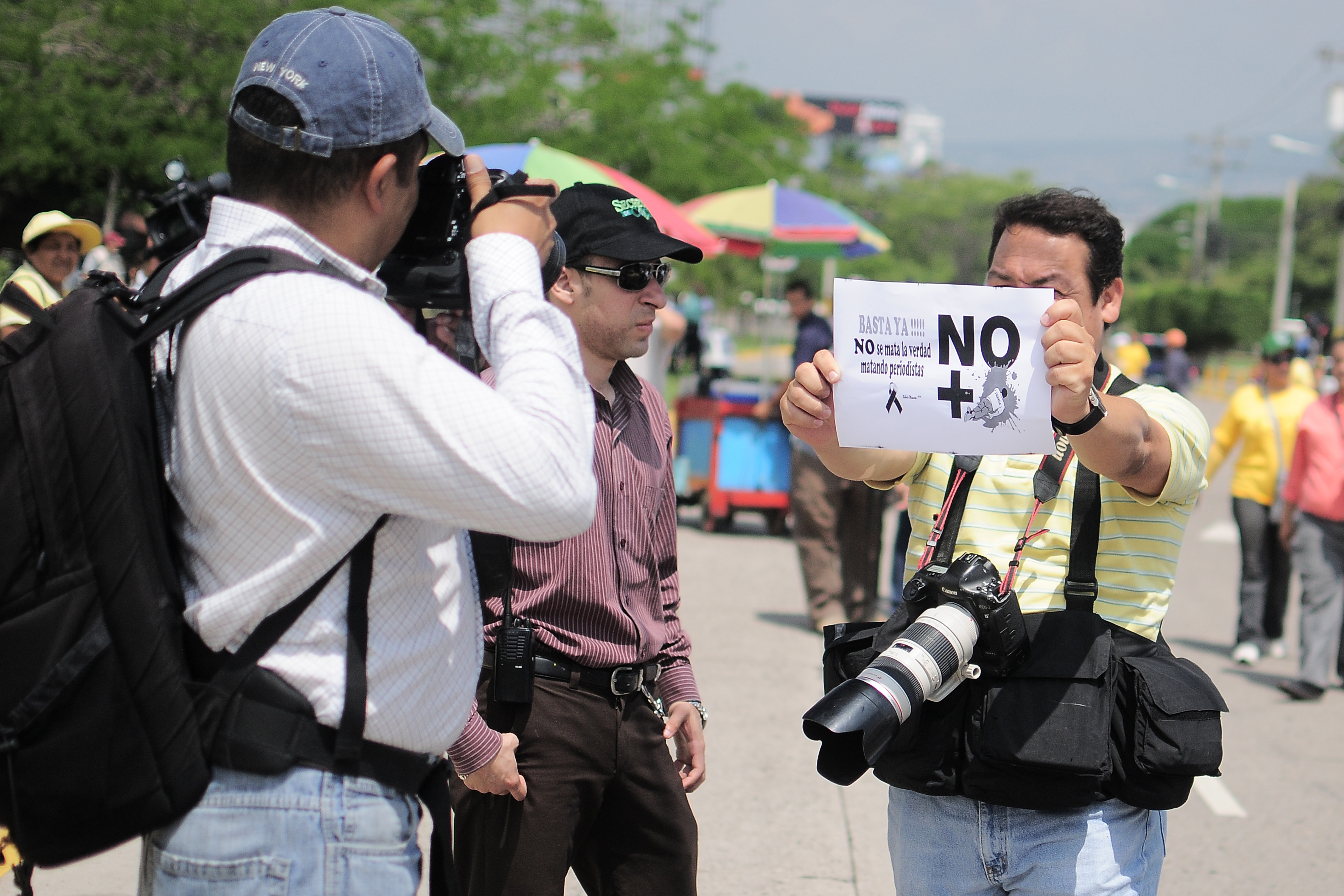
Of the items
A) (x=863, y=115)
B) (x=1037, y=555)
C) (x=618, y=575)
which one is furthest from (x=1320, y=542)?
(x=863, y=115)

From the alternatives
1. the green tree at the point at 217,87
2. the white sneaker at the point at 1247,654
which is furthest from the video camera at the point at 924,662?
the green tree at the point at 217,87

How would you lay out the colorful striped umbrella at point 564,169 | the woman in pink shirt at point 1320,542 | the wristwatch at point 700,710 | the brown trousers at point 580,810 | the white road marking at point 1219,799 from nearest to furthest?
1. the brown trousers at point 580,810
2. the wristwatch at point 700,710
3. the white road marking at point 1219,799
4. the woman in pink shirt at point 1320,542
5. the colorful striped umbrella at point 564,169

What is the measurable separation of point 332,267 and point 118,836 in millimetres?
745

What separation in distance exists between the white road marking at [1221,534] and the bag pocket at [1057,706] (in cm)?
1238

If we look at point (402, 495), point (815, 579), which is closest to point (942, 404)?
point (402, 495)

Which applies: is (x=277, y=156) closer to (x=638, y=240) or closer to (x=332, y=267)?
(x=332, y=267)

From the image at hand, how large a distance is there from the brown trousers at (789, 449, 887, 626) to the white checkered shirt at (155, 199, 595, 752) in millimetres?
6885

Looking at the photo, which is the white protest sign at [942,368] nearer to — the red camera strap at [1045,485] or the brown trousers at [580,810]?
the red camera strap at [1045,485]

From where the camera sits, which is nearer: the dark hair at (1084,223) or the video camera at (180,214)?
the dark hair at (1084,223)

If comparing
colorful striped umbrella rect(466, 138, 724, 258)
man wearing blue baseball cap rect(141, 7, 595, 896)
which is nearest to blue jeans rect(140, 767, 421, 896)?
man wearing blue baseball cap rect(141, 7, 595, 896)

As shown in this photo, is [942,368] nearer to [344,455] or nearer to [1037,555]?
[1037,555]

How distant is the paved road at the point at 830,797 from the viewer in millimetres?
4691

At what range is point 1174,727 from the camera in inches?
87.1

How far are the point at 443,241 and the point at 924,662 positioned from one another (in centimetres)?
103
